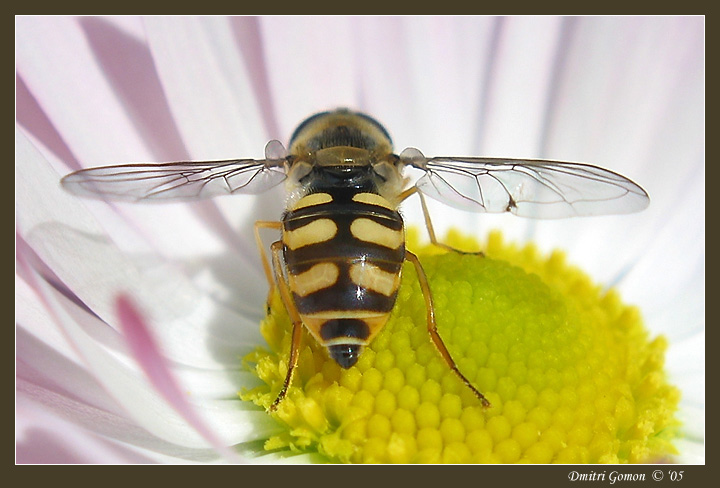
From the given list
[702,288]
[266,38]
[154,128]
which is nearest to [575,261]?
[702,288]

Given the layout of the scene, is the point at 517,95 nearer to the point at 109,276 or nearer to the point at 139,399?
the point at 109,276

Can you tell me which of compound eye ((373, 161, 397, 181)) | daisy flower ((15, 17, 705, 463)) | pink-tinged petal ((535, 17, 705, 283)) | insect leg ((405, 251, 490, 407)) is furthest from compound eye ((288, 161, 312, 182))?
pink-tinged petal ((535, 17, 705, 283))

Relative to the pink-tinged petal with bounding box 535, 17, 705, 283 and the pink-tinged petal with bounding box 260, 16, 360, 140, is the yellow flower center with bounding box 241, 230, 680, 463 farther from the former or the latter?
the pink-tinged petal with bounding box 260, 16, 360, 140

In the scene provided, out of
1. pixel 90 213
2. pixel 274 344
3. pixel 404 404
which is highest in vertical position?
pixel 90 213

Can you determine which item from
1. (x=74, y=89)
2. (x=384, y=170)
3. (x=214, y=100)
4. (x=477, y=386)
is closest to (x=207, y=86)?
(x=214, y=100)

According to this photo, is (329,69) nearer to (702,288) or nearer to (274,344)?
(274,344)

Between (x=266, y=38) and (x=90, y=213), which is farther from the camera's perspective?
(x=266, y=38)
